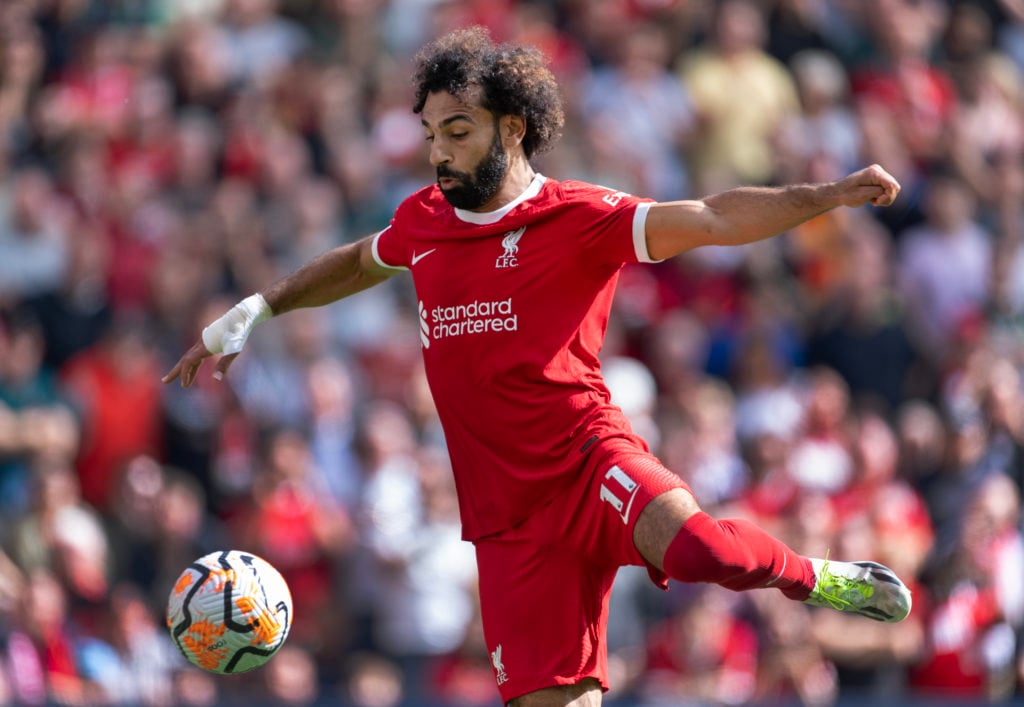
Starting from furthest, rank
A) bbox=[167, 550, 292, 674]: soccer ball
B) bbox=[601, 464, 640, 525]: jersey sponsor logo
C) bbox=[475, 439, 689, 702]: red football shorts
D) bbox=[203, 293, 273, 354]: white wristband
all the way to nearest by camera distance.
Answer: bbox=[203, 293, 273, 354]: white wristband < bbox=[167, 550, 292, 674]: soccer ball < bbox=[475, 439, 689, 702]: red football shorts < bbox=[601, 464, 640, 525]: jersey sponsor logo

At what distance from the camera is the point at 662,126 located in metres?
15.5

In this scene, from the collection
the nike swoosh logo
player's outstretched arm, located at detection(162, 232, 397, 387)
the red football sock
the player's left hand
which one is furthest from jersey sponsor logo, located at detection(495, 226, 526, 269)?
the player's left hand

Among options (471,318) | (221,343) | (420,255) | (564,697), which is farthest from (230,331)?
(564,697)

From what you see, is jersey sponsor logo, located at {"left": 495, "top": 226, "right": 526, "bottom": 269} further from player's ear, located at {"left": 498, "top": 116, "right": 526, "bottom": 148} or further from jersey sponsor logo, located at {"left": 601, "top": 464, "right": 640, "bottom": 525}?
jersey sponsor logo, located at {"left": 601, "top": 464, "right": 640, "bottom": 525}

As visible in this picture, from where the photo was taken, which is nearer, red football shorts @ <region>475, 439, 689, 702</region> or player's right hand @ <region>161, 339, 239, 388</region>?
red football shorts @ <region>475, 439, 689, 702</region>

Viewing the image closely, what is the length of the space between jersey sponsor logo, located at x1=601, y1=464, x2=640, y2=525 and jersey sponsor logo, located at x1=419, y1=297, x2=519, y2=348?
0.75 meters

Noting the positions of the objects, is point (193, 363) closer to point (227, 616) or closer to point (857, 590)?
point (227, 616)

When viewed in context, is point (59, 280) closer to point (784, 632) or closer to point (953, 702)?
point (784, 632)

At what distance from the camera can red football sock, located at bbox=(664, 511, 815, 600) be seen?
22.2ft

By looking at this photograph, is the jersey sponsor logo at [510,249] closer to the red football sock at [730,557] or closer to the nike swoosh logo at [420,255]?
the nike swoosh logo at [420,255]

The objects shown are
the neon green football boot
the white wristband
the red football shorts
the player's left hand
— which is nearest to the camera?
the player's left hand

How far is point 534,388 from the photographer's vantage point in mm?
7289

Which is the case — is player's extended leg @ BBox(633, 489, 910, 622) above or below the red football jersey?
below

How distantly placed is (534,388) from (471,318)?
41 centimetres
